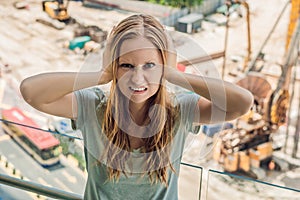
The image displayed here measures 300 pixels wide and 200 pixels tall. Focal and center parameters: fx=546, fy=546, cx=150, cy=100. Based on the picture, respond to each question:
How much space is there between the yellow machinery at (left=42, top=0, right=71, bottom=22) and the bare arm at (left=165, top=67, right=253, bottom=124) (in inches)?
302

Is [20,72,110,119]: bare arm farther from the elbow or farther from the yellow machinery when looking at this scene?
the yellow machinery

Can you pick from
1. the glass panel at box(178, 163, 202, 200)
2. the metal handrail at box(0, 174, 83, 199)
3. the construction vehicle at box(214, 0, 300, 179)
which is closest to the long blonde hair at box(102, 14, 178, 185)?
the glass panel at box(178, 163, 202, 200)

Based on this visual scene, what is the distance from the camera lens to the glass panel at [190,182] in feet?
2.84

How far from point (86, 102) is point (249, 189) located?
1.16ft

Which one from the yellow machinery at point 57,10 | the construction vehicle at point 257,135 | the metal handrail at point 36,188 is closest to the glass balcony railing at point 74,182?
the metal handrail at point 36,188

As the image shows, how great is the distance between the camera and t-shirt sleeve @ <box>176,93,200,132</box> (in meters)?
0.75

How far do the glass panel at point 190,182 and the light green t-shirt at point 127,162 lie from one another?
84 mm

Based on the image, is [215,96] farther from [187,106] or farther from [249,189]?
[249,189]

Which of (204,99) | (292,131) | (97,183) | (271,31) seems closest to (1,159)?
(97,183)

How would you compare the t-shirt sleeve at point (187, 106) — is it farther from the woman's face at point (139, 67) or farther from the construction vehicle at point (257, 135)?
the construction vehicle at point (257, 135)

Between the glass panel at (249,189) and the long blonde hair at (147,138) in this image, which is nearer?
the long blonde hair at (147,138)

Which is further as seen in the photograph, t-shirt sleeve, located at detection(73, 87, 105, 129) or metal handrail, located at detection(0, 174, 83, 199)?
metal handrail, located at detection(0, 174, 83, 199)

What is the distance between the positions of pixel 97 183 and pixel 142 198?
67mm

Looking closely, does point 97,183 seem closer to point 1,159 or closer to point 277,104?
point 1,159
